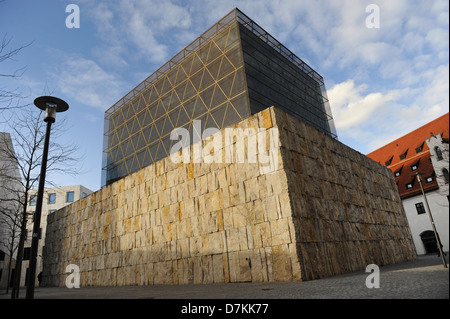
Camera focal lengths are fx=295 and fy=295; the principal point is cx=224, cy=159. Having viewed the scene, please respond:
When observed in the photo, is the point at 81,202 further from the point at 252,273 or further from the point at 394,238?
the point at 394,238

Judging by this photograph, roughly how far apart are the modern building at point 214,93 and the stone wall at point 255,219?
1036cm

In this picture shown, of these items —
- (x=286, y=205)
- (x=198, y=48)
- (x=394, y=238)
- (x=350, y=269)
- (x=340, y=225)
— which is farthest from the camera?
(x=198, y=48)

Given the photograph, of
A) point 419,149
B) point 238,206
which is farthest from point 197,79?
point 419,149

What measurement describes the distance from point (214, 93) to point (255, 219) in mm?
17682

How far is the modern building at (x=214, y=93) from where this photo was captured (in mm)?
26781

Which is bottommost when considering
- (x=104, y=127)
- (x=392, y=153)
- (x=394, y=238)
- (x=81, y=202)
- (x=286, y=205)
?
(x=394, y=238)

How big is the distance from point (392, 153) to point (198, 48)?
27820mm

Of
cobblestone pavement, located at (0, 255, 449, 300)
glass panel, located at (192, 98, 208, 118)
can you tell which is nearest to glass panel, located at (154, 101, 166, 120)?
Result: glass panel, located at (192, 98, 208, 118)

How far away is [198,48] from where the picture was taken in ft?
105

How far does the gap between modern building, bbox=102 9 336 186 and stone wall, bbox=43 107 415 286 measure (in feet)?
34.0

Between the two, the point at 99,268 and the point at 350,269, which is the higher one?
the point at 99,268

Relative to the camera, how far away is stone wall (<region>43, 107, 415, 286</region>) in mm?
12141

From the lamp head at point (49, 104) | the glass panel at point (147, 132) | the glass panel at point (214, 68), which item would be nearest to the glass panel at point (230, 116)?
the glass panel at point (214, 68)
